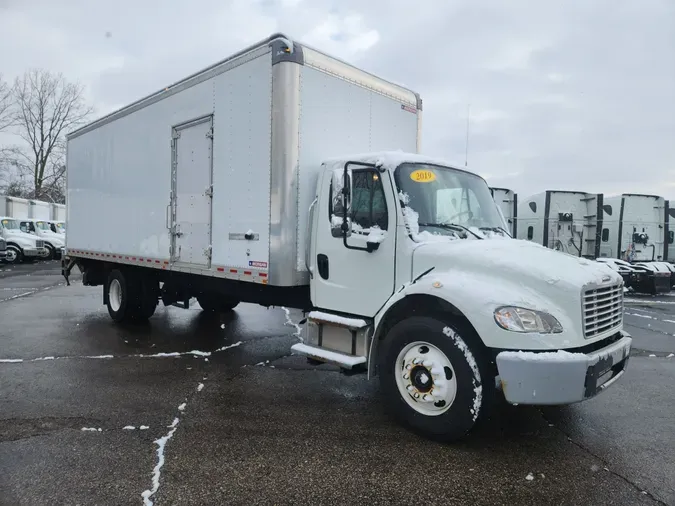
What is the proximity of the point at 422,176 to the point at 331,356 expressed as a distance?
1913mm

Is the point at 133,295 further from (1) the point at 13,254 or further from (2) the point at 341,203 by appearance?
(1) the point at 13,254

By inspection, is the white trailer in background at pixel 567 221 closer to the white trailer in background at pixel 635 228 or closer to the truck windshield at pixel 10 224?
the white trailer in background at pixel 635 228

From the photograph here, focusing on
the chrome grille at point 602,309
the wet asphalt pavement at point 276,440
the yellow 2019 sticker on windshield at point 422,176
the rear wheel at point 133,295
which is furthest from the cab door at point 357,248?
the rear wheel at point 133,295

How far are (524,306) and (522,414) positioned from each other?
5.33 feet

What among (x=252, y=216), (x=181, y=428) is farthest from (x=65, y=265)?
(x=181, y=428)

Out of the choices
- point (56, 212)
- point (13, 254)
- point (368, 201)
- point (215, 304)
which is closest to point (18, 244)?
point (13, 254)

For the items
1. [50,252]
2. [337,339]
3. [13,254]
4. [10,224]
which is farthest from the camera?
[50,252]

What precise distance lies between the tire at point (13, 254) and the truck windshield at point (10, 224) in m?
1.49

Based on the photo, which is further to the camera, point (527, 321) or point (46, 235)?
point (46, 235)

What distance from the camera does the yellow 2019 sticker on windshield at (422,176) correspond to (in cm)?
471

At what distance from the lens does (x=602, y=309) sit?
4.02 m

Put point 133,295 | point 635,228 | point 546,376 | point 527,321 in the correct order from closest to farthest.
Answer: point 546,376, point 527,321, point 133,295, point 635,228

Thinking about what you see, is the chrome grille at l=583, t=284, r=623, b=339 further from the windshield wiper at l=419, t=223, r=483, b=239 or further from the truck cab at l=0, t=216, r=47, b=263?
the truck cab at l=0, t=216, r=47, b=263

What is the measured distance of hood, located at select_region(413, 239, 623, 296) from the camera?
378 centimetres
